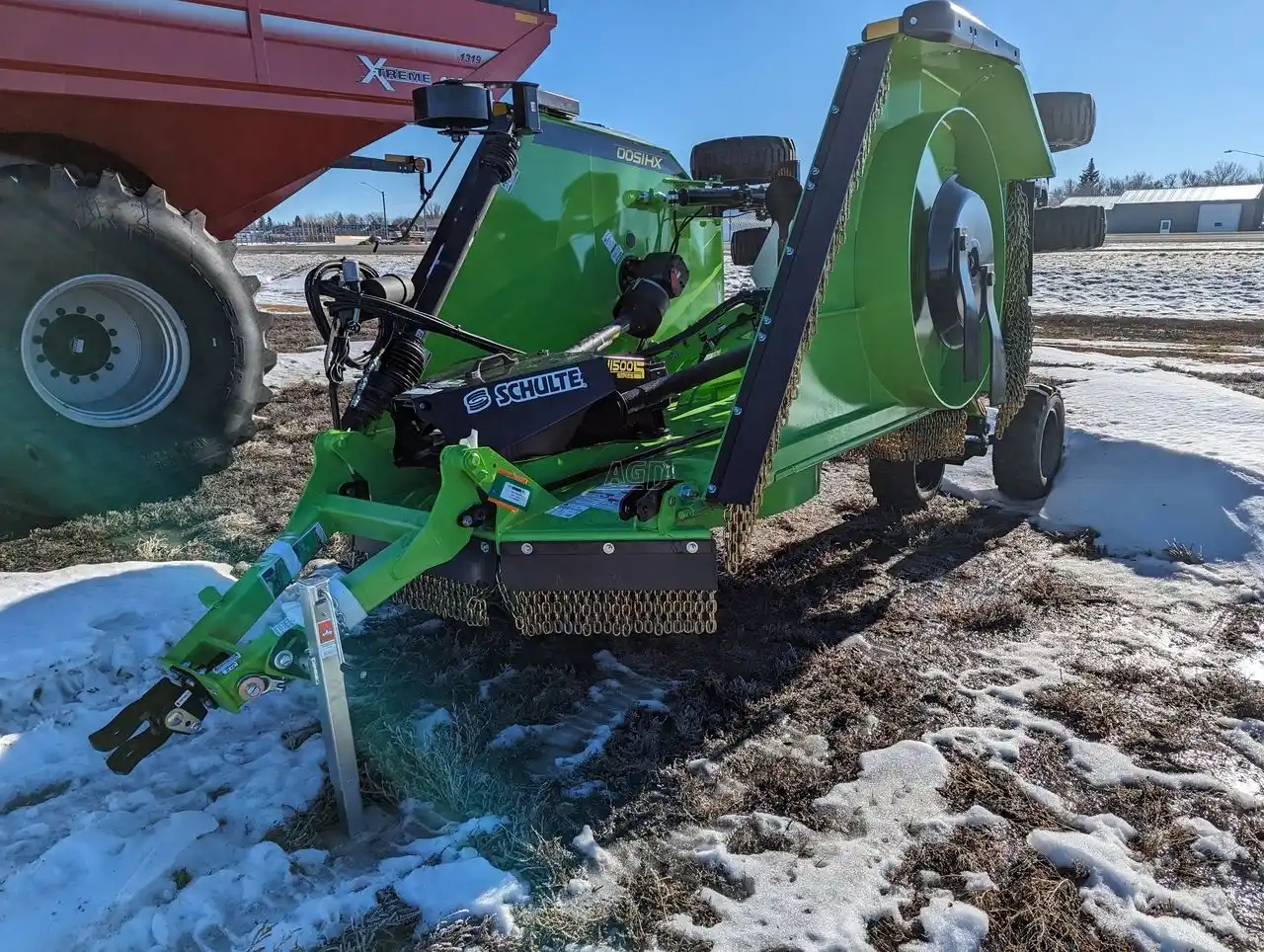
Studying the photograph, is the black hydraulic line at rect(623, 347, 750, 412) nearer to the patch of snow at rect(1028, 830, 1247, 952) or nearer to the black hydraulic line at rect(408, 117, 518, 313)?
the black hydraulic line at rect(408, 117, 518, 313)

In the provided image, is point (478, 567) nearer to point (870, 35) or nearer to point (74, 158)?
point (870, 35)

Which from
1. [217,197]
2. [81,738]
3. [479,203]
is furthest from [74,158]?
[81,738]

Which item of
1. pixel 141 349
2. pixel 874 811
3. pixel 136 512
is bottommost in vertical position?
pixel 874 811

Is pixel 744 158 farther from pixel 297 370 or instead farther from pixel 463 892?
pixel 297 370

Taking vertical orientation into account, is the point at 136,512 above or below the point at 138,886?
above

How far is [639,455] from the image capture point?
11.2 ft

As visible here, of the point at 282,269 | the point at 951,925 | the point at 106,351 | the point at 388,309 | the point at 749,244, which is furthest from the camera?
the point at 282,269

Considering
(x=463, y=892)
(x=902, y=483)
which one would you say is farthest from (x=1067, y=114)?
(x=463, y=892)

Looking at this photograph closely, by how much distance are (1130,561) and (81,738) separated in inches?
164

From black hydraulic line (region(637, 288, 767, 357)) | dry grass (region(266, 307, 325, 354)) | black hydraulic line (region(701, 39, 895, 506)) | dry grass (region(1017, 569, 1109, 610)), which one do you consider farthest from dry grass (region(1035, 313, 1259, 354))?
black hydraulic line (region(701, 39, 895, 506))

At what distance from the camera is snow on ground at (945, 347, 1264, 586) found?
4.12 m

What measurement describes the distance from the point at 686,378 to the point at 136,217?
102 inches

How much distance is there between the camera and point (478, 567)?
8.96ft

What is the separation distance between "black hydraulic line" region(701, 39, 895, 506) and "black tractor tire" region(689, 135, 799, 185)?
2.43m
